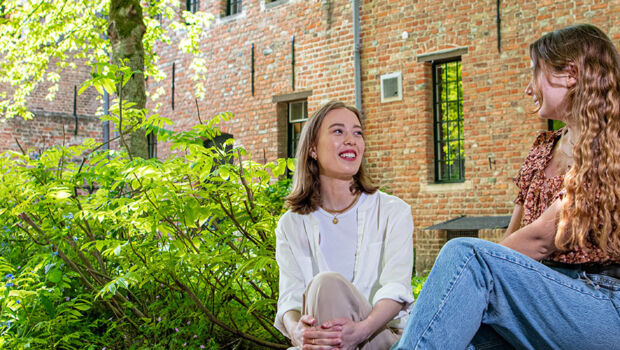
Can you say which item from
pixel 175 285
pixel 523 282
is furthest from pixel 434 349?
pixel 175 285

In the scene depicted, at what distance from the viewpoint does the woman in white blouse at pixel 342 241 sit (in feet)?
7.79

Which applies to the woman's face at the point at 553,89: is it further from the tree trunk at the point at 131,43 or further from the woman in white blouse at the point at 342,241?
the tree trunk at the point at 131,43

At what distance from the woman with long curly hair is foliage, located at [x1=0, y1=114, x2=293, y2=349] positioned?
1.32 metres

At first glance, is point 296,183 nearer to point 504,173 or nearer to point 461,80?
point 504,173

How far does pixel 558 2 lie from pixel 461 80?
1.75 m

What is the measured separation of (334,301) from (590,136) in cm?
100

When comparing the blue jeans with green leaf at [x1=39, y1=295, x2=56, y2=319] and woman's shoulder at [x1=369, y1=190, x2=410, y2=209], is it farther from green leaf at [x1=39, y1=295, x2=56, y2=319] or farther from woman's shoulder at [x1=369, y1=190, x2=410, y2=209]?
green leaf at [x1=39, y1=295, x2=56, y2=319]

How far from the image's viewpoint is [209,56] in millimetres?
13195

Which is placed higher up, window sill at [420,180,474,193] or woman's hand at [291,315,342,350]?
window sill at [420,180,474,193]

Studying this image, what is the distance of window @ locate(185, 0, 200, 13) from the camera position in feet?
45.6

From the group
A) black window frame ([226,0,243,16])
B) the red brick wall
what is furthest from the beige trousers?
the red brick wall

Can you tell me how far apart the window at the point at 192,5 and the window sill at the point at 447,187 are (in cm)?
686

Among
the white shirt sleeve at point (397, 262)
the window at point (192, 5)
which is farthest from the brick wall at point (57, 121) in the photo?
the white shirt sleeve at point (397, 262)

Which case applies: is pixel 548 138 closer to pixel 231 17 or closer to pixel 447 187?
pixel 447 187
